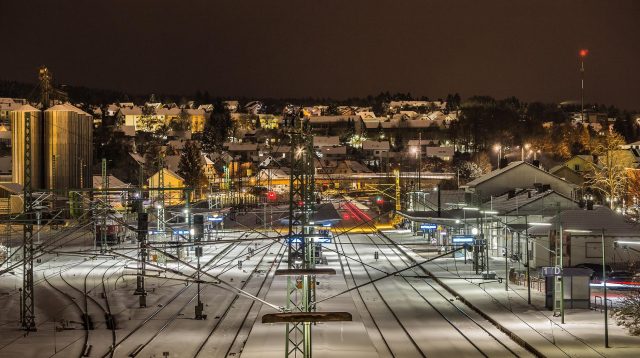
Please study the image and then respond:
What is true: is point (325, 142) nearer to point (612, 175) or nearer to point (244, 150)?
point (244, 150)

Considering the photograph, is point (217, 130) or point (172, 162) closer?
point (172, 162)

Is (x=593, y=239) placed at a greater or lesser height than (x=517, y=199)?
lesser

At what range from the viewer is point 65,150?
75625 mm

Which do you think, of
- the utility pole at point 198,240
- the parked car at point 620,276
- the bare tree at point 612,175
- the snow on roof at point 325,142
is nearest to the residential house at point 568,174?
the bare tree at point 612,175

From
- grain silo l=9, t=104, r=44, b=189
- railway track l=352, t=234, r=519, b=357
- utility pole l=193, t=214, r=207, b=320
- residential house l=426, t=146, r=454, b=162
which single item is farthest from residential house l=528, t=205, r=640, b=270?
residential house l=426, t=146, r=454, b=162

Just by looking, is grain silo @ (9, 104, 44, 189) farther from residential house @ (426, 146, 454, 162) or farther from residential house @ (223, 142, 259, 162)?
residential house @ (426, 146, 454, 162)

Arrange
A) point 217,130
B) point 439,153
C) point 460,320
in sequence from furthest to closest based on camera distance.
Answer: point 217,130
point 439,153
point 460,320

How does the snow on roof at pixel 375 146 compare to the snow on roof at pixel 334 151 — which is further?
the snow on roof at pixel 375 146

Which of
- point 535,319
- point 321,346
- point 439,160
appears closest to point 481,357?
point 321,346

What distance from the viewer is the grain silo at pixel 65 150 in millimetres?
74250

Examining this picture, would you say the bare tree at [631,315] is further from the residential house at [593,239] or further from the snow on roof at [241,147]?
the snow on roof at [241,147]

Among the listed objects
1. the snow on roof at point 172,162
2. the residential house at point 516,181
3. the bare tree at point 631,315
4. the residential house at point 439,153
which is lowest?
the bare tree at point 631,315

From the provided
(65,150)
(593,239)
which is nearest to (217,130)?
(65,150)

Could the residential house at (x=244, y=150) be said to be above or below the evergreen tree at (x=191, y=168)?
above
